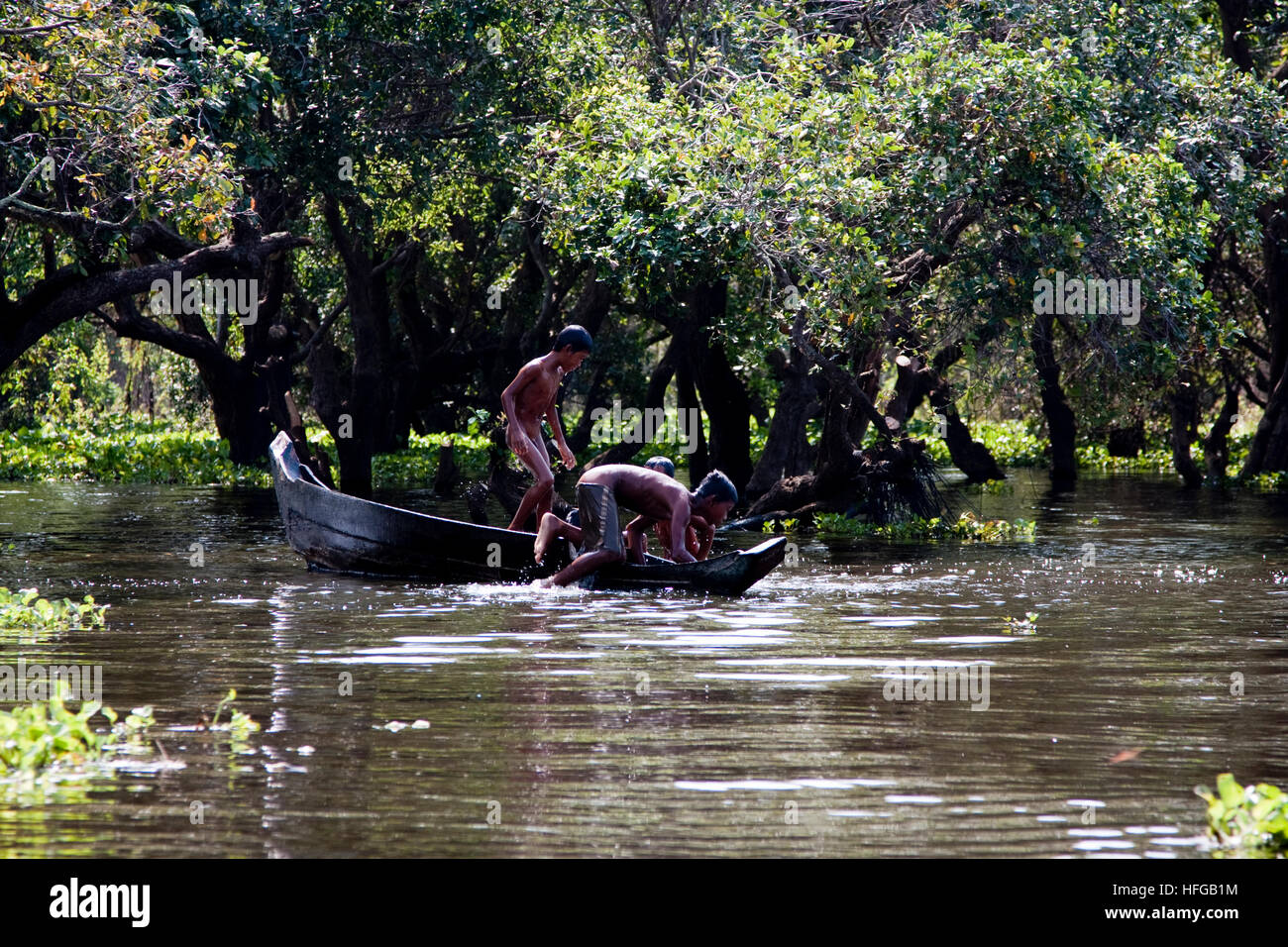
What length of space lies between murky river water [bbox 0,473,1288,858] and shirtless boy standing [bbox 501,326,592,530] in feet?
3.77

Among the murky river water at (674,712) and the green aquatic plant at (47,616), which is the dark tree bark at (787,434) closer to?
the murky river water at (674,712)

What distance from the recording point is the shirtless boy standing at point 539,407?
13.8m

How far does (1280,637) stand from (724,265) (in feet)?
28.1

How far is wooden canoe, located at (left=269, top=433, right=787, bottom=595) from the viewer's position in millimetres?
12578

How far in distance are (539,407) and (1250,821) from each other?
9.39 meters

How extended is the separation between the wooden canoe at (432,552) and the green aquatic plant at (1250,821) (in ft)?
21.8

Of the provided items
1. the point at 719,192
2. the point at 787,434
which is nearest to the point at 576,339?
the point at 719,192

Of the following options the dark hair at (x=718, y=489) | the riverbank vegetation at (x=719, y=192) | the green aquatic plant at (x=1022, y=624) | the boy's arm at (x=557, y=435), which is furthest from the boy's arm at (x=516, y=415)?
the green aquatic plant at (x=1022, y=624)

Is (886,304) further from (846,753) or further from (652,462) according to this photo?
(846,753)

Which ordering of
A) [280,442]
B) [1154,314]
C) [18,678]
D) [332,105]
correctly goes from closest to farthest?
[18,678] → [280,442] → [1154,314] → [332,105]

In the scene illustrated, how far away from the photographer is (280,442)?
15.8 metres

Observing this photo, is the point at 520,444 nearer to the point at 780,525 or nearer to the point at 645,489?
the point at 645,489

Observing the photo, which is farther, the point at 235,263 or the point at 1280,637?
the point at 235,263

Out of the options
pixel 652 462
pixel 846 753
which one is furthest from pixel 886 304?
pixel 846 753
